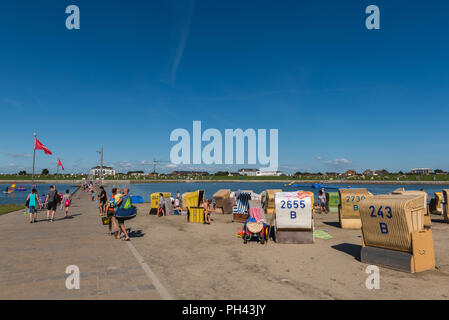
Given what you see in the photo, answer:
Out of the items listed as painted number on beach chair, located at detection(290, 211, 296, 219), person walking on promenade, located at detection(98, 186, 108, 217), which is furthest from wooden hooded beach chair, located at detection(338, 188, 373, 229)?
person walking on promenade, located at detection(98, 186, 108, 217)

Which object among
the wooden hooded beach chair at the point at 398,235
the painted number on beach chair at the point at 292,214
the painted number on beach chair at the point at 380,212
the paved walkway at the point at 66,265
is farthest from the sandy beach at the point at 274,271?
the painted number on beach chair at the point at 380,212

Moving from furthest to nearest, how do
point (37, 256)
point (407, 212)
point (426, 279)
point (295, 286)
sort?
1. point (37, 256)
2. point (407, 212)
3. point (426, 279)
4. point (295, 286)

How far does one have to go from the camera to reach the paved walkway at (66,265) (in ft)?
19.6

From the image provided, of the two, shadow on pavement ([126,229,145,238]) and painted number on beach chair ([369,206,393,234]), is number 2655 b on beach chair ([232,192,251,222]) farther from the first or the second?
painted number on beach chair ([369,206,393,234])

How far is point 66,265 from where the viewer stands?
25.8 ft

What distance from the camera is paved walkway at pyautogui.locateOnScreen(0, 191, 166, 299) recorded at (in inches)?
236

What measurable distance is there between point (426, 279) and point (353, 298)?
3081mm

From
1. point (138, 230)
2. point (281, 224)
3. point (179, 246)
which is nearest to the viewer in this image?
point (179, 246)

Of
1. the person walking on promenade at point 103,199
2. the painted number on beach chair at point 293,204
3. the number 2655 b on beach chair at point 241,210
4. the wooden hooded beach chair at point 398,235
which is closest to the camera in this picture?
the wooden hooded beach chair at point 398,235

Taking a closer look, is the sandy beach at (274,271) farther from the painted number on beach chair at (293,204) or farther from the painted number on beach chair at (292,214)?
the painted number on beach chair at (293,204)

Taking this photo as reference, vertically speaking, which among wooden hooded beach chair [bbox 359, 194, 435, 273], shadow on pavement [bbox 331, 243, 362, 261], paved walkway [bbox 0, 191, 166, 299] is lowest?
shadow on pavement [bbox 331, 243, 362, 261]
